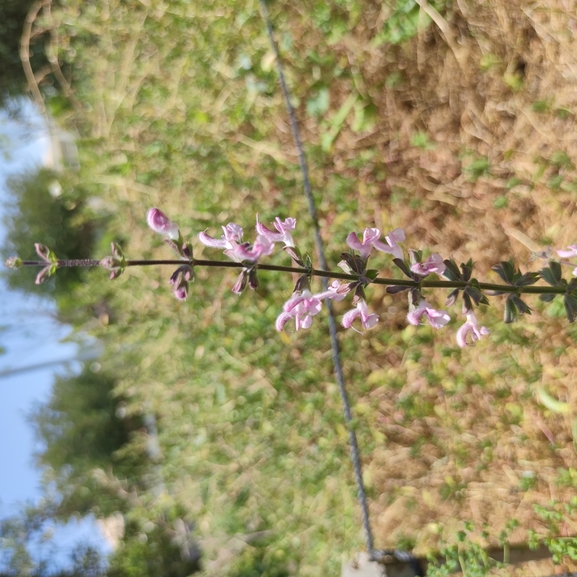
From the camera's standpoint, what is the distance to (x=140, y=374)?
296 centimetres

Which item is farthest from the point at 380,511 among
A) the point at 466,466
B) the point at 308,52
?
the point at 308,52

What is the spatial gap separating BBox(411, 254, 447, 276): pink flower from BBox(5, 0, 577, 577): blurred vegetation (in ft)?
2.36

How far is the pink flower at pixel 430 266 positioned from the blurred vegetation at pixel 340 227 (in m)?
0.72

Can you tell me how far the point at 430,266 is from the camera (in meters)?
0.76

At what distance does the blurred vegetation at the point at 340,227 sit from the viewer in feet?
5.38

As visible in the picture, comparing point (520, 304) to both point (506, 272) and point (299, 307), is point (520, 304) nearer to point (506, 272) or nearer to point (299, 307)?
point (506, 272)

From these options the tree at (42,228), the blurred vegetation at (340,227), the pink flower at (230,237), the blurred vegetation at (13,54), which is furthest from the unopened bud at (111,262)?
the tree at (42,228)

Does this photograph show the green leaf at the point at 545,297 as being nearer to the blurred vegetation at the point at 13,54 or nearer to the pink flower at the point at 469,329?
the pink flower at the point at 469,329

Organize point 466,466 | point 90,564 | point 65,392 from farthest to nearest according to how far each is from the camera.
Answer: point 65,392
point 90,564
point 466,466

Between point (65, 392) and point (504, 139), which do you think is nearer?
point (504, 139)

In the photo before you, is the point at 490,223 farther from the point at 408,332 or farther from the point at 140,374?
the point at 140,374

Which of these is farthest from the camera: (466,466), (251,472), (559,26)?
(251,472)

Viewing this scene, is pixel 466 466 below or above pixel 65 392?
below

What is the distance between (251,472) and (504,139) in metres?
1.81
